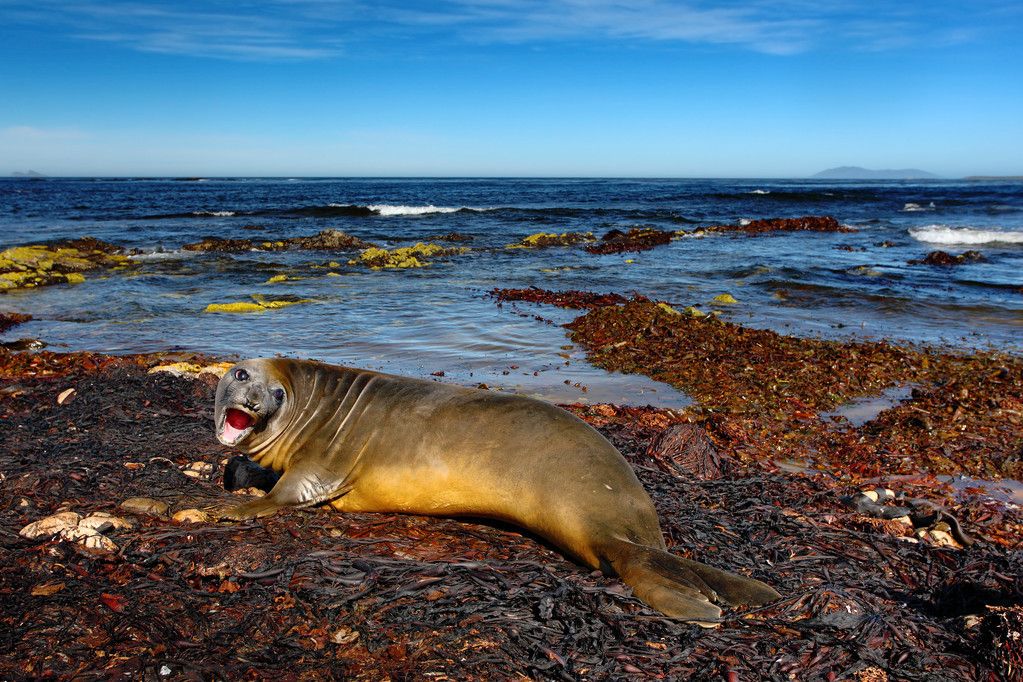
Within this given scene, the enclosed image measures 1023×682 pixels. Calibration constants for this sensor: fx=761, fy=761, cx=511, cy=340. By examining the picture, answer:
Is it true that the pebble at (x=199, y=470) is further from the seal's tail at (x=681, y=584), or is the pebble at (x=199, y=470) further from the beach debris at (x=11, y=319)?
the beach debris at (x=11, y=319)

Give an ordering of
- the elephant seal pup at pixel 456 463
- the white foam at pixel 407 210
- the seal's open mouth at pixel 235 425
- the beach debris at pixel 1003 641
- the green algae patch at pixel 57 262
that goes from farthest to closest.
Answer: the white foam at pixel 407 210 < the green algae patch at pixel 57 262 < the seal's open mouth at pixel 235 425 < the elephant seal pup at pixel 456 463 < the beach debris at pixel 1003 641

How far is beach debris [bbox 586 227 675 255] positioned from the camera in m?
27.6

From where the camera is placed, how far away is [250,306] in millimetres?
15508

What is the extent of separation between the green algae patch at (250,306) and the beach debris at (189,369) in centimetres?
613

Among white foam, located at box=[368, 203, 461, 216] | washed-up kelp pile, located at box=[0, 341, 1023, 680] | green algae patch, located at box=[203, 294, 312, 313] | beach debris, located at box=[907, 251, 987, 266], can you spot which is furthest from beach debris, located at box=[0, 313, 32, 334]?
white foam, located at box=[368, 203, 461, 216]

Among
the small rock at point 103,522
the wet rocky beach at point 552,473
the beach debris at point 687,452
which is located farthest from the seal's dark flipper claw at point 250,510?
the beach debris at point 687,452

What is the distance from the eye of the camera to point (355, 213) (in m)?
47.0

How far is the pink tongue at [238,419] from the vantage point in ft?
17.6

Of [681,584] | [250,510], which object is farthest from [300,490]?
[681,584]

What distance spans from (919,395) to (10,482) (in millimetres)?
8911

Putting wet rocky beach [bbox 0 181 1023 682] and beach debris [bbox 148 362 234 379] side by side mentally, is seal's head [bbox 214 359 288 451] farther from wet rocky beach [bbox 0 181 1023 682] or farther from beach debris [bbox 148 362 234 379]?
beach debris [bbox 148 362 234 379]

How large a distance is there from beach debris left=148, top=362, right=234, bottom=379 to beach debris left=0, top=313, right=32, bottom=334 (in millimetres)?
6043

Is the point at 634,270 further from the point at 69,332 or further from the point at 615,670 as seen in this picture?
the point at 615,670

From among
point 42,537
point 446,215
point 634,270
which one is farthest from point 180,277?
point 446,215
